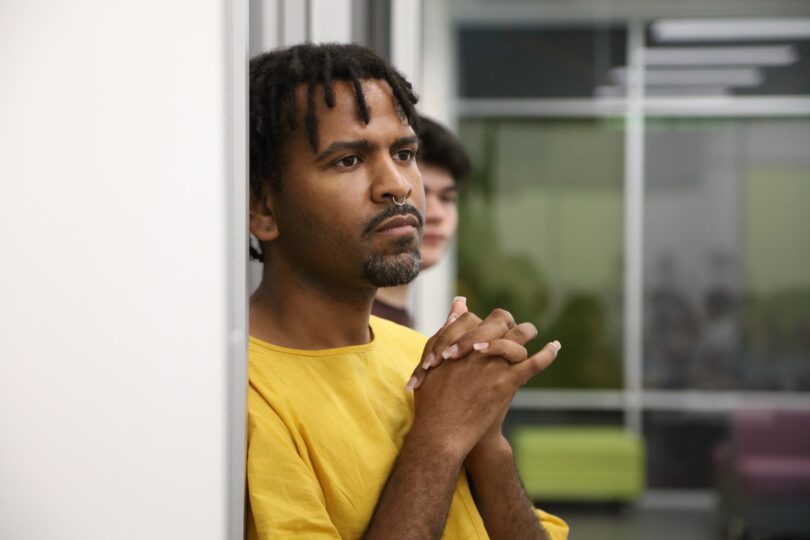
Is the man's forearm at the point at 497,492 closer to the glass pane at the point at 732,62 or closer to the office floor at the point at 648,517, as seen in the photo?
the office floor at the point at 648,517

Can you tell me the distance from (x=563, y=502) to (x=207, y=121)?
436 cm

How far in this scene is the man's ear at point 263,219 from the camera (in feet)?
3.36

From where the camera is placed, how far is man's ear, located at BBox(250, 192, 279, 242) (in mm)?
1024

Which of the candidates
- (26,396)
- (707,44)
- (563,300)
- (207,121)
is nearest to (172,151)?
(207,121)

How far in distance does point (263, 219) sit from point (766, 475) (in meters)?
3.98

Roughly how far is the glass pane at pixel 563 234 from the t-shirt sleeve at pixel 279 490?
3.78 m

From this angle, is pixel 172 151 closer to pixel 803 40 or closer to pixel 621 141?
pixel 621 141

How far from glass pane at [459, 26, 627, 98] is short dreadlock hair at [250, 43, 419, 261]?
145 inches

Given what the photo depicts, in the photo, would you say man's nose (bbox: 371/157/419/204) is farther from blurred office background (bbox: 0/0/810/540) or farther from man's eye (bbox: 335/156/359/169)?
blurred office background (bbox: 0/0/810/540)

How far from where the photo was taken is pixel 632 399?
4633mm

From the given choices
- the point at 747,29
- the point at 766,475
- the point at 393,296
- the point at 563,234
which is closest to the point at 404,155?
the point at 393,296

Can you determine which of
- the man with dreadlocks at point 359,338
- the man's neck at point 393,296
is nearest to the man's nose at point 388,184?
the man with dreadlocks at point 359,338

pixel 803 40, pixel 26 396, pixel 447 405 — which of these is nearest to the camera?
pixel 26 396

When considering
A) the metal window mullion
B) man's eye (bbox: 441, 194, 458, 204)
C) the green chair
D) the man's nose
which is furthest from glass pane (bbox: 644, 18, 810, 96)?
the man's nose
